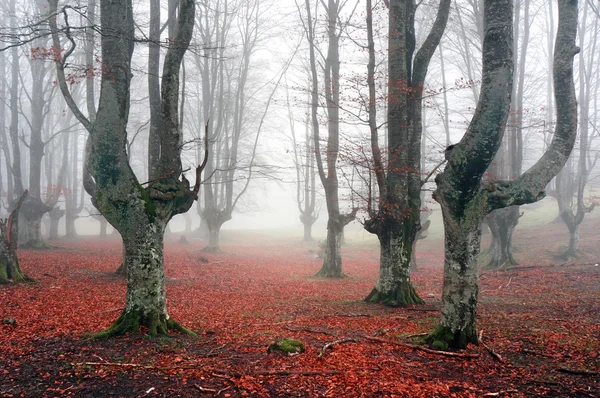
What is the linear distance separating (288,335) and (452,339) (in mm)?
2430

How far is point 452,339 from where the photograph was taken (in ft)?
17.1

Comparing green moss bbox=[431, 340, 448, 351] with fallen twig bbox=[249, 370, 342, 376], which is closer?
fallen twig bbox=[249, 370, 342, 376]

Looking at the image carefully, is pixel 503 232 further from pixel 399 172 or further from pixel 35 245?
pixel 35 245

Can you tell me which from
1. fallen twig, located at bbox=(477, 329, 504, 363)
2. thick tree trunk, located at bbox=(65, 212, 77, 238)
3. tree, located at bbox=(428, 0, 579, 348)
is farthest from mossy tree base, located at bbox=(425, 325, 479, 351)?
thick tree trunk, located at bbox=(65, 212, 77, 238)

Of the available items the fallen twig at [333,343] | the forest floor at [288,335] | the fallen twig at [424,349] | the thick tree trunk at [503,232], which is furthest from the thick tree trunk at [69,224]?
the fallen twig at [424,349]

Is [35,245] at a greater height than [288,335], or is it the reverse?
[35,245]

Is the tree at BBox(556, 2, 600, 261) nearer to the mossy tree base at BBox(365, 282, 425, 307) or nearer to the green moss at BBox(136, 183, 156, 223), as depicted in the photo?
the mossy tree base at BBox(365, 282, 425, 307)

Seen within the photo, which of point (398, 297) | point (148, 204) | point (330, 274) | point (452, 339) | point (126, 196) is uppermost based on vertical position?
point (126, 196)

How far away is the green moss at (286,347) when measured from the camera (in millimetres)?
5004

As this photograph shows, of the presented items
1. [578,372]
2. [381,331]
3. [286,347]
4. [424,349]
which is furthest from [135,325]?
[578,372]

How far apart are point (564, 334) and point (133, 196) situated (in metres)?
6.76

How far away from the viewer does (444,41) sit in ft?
71.2

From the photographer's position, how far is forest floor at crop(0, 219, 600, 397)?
156 inches

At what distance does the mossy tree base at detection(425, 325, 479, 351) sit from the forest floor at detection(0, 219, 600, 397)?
181 millimetres
